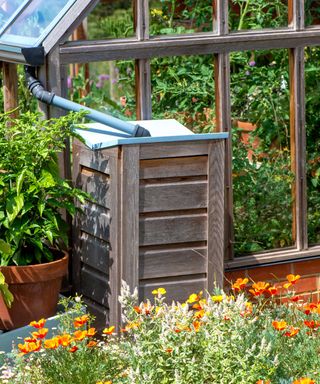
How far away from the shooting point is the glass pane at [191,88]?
5191 millimetres

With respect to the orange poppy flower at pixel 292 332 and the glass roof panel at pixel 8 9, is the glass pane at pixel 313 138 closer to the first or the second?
the glass roof panel at pixel 8 9

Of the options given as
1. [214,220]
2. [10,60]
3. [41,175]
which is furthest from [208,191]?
[10,60]

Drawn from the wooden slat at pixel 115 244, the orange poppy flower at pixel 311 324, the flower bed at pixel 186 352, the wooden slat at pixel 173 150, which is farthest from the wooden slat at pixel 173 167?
the orange poppy flower at pixel 311 324

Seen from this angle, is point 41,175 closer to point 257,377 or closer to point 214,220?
point 214,220

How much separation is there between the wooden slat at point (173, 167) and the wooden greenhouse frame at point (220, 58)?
0.48m

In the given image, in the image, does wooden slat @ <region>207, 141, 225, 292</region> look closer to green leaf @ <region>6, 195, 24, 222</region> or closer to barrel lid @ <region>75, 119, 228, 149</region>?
barrel lid @ <region>75, 119, 228, 149</region>

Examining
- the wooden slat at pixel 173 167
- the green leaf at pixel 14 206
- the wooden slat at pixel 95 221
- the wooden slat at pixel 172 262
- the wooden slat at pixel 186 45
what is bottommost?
the wooden slat at pixel 172 262

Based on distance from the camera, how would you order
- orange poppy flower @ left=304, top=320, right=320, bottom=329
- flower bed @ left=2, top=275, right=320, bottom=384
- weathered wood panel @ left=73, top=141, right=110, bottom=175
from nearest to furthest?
flower bed @ left=2, top=275, right=320, bottom=384 < orange poppy flower @ left=304, top=320, right=320, bottom=329 < weathered wood panel @ left=73, top=141, right=110, bottom=175

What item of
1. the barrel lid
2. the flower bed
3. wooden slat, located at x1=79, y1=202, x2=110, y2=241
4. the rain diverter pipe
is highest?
the rain diverter pipe

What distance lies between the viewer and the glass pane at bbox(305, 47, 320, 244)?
5484 millimetres

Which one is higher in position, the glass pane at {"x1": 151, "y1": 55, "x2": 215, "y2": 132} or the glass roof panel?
the glass roof panel

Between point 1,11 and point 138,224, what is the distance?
1.40m

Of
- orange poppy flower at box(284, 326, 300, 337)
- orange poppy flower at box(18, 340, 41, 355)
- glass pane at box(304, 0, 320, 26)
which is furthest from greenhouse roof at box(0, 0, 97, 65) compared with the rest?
orange poppy flower at box(284, 326, 300, 337)

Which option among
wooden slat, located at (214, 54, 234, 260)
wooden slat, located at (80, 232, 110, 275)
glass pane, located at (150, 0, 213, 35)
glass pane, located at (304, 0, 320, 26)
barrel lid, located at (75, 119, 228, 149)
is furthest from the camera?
glass pane, located at (304, 0, 320, 26)
